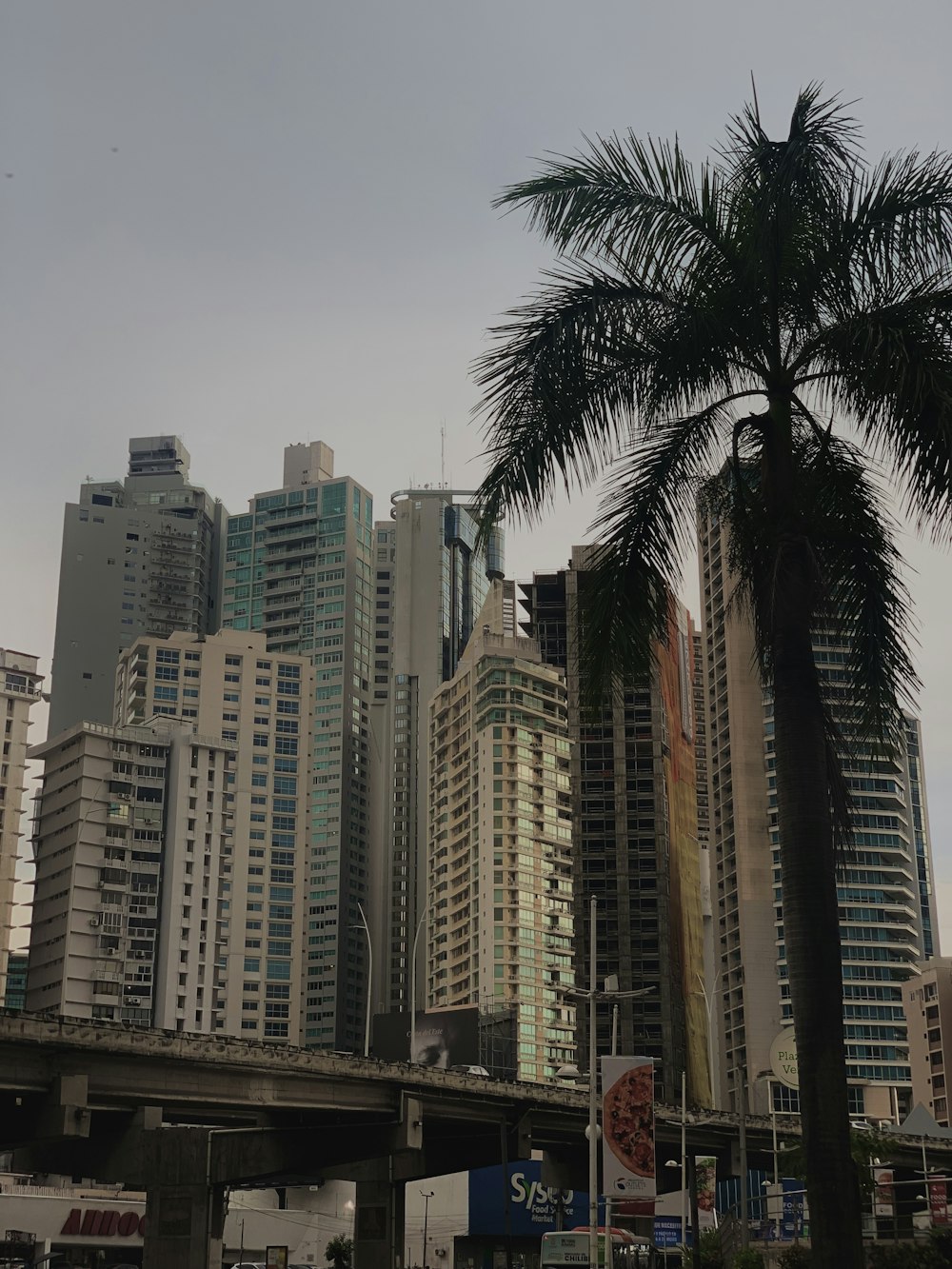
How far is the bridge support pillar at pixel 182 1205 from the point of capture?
201ft

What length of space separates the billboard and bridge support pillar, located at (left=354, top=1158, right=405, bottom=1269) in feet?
124

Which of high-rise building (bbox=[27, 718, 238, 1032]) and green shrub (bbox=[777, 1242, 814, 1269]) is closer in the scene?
green shrub (bbox=[777, 1242, 814, 1269])

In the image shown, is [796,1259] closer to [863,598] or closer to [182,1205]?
[863,598]

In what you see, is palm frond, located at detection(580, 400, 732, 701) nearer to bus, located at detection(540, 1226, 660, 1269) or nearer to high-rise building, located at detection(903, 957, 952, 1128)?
bus, located at detection(540, 1226, 660, 1269)

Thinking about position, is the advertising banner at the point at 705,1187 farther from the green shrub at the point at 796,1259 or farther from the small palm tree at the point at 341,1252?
the green shrub at the point at 796,1259

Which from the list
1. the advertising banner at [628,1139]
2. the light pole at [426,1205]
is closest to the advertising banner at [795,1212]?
the advertising banner at [628,1139]

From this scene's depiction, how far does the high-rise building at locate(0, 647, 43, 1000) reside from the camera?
174 metres

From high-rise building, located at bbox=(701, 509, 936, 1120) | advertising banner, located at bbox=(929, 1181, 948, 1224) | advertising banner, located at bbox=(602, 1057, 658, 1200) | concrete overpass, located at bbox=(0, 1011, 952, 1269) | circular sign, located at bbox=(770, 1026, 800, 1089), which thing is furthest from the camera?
high-rise building, located at bbox=(701, 509, 936, 1120)

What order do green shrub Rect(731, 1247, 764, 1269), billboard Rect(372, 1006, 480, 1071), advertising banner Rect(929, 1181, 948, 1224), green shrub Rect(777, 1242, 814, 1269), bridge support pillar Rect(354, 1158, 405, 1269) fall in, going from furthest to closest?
billboard Rect(372, 1006, 480, 1071) < bridge support pillar Rect(354, 1158, 405, 1269) < green shrub Rect(731, 1247, 764, 1269) < green shrub Rect(777, 1242, 814, 1269) < advertising banner Rect(929, 1181, 948, 1224)

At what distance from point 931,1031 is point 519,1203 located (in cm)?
8326

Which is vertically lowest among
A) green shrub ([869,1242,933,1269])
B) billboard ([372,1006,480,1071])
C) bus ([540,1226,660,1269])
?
bus ([540,1226,660,1269])

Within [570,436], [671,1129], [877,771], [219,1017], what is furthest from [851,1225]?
[219,1017]

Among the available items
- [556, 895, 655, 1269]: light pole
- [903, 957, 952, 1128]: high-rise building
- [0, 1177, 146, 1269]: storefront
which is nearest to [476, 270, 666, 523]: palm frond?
[556, 895, 655, 1269]: light pole

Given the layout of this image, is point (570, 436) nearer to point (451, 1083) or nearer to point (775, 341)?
point (775, 341)
